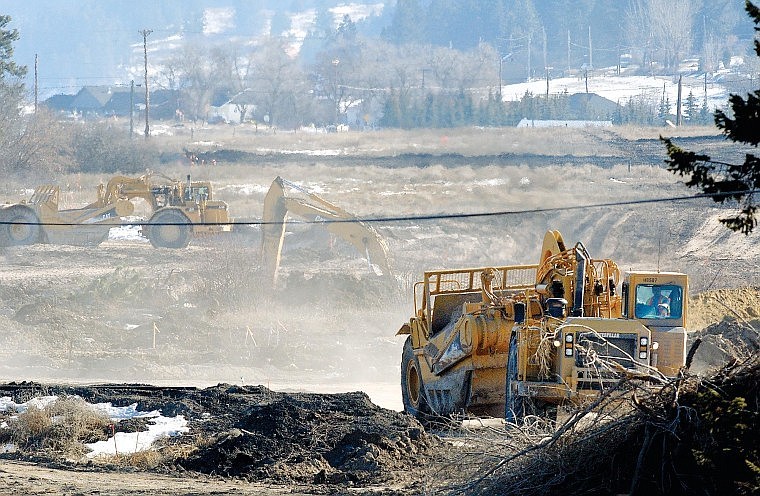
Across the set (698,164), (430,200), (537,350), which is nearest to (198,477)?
(537,350)

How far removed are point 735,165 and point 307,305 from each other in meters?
27.0

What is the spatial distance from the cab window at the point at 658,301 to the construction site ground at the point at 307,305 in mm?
966

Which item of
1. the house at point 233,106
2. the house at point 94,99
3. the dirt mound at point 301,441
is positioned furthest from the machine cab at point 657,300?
the house at point 94,99

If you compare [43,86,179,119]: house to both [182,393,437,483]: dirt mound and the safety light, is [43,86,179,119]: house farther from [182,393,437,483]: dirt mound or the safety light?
the safety light

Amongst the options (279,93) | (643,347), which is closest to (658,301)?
(643,347)

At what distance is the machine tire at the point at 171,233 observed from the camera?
141ft

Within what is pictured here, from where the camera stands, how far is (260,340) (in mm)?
32406

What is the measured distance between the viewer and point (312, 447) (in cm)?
1625

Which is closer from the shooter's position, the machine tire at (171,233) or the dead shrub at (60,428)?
the dead shrub at (60,428)

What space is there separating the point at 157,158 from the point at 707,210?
34.9m

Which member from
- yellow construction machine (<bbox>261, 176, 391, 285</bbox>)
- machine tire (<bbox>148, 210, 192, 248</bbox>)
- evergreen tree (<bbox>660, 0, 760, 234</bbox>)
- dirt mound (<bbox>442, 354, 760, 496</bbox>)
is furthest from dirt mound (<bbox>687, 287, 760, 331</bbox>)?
evergreen tree (<bbox>660, 0, 760, 234</bbox>)

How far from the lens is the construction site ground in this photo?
616 inches

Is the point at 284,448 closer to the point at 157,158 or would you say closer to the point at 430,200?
the point at 430,200

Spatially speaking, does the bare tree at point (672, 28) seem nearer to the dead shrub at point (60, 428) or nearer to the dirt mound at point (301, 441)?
the dirt mound at point (301, 441)
